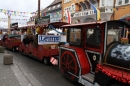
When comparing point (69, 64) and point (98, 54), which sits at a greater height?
point (98, 54)

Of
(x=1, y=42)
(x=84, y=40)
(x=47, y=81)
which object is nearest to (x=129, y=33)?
(x=84, y=40)

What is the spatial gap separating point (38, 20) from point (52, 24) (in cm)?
234

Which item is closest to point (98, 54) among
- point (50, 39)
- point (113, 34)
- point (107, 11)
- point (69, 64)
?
point (113, 34)

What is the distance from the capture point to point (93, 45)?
14.8ft

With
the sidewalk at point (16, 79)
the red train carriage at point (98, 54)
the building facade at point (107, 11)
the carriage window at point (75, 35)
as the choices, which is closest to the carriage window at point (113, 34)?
the red train carriage at point (98, 54)

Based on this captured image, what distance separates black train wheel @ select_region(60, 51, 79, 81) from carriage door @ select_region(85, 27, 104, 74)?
0.55 metres

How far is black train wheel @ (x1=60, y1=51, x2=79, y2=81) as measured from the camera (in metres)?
4.79

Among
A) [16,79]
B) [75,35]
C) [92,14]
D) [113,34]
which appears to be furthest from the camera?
[92,14]

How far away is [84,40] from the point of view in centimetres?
494

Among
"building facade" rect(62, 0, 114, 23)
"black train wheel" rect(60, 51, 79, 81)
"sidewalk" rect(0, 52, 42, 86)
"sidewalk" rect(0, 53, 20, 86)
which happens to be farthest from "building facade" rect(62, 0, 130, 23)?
"sidewalk" rect(0, 53, 20, 86)

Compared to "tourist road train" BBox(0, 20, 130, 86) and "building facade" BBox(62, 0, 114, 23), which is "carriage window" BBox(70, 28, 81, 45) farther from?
"building facade" BBox(62, 0, 114, 23)

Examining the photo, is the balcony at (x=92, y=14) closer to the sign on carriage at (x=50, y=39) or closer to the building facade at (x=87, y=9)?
the building facade at (x=87, y=9)

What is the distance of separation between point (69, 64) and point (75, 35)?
1167 mm

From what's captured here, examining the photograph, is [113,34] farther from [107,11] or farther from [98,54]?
[107,11]
